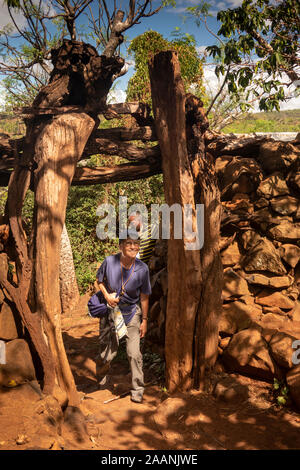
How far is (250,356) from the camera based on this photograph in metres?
4.70

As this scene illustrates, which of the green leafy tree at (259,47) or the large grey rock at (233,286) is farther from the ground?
the green leafy tree at (259,47)

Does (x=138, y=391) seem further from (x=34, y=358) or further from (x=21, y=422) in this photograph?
(x=21, y=422)

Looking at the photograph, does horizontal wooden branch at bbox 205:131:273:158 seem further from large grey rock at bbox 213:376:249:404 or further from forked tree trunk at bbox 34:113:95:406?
large grey rock at bbox 213:376:249:404

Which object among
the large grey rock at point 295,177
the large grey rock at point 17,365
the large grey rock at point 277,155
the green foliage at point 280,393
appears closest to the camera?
the large grey rock at point 17,365

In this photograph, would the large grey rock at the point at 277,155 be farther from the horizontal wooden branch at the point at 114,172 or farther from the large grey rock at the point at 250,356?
the large grey rock at the point at 250,356

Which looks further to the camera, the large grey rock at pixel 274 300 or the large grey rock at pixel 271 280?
the large grey rock at pixel 271 280

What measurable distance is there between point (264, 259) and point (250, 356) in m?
1.50

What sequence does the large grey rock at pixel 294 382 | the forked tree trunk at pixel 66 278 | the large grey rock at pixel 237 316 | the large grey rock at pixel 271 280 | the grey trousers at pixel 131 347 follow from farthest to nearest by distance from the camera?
the forked tree trunk at pixel 66 278 < the large grey rock at pixel 271 280 < the large grey rock at pixel 237 316 < the grey trousers at pixel 131 347 < the large grey rock at pixel 294 382

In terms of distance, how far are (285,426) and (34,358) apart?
2688mm

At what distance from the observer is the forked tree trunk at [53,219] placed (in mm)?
3916

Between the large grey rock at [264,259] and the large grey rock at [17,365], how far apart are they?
3353mm

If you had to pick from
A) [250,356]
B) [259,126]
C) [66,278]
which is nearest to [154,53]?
Answer: [66,278]

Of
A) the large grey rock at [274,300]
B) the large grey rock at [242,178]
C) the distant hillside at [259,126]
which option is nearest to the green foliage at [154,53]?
the distant hillside at [259,126]

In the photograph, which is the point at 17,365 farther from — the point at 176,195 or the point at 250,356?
the point at 250,356
